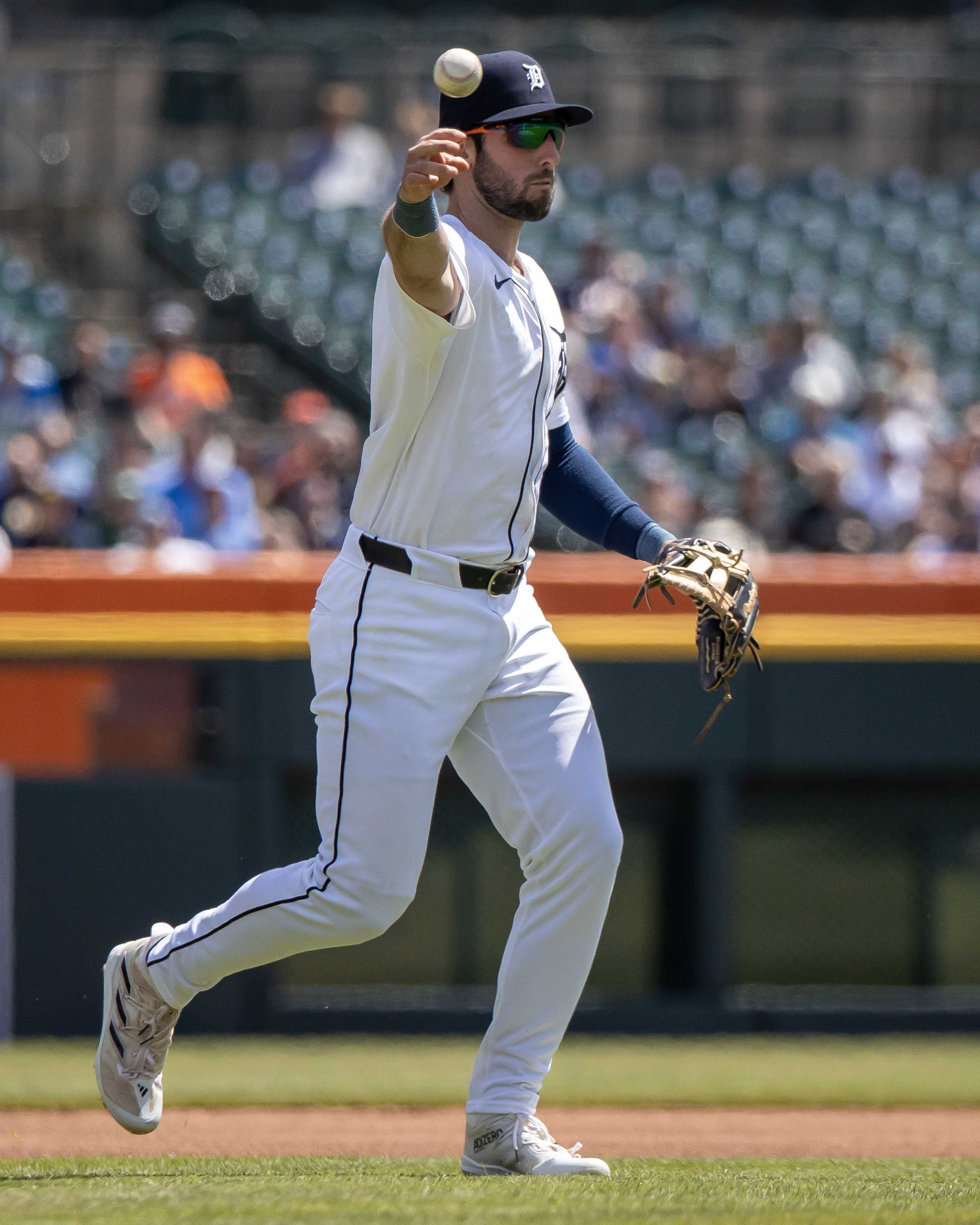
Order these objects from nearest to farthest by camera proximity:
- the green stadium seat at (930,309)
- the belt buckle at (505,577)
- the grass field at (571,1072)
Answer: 1. the belt buckle at (505,577)
2. the grass field at (571,1072)
3. the green stadium seat at (930,309)

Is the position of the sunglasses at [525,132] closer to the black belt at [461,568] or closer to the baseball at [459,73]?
the baseball at [459,73]

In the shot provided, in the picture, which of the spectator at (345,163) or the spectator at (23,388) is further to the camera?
the spectator at (345,163)

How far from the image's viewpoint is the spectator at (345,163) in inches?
417

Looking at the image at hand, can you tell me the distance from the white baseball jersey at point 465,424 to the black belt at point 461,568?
15mm

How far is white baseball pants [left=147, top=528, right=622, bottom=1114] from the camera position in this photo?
336cm

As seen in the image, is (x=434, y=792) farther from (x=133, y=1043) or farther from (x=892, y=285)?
(x=892, y=285)

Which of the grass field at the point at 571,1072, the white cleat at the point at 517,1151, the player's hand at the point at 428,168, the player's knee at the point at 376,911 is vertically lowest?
the grass field at the point at 571,1072

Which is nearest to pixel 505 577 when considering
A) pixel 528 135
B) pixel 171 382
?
pixel 528 135

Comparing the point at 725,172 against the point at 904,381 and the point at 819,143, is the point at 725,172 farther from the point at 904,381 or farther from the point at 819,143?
the point at 904,381

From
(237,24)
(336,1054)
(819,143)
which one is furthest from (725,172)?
(336,1054)

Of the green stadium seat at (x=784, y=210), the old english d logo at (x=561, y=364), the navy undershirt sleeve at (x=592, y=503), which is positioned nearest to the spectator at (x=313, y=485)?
the navy undershirt sleeve at (x=592, y=503)

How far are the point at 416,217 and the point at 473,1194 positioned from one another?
5.40 ft

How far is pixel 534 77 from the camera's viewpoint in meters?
3.48

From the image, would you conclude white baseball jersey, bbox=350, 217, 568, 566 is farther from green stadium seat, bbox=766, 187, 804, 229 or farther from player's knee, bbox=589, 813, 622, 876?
green stadium seat, bbox=766, 187, 804, 229
